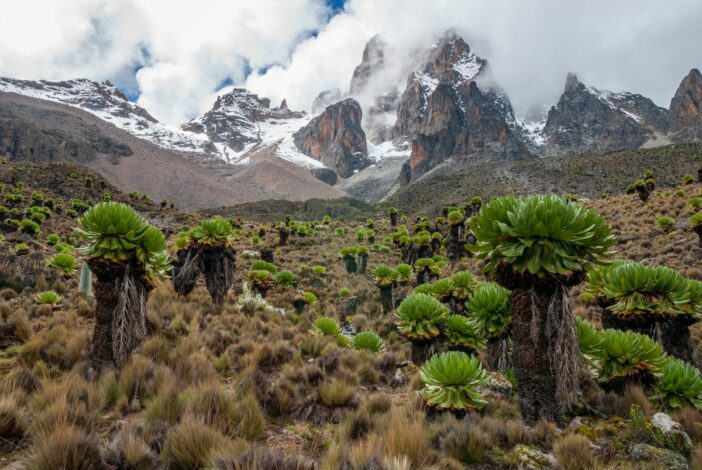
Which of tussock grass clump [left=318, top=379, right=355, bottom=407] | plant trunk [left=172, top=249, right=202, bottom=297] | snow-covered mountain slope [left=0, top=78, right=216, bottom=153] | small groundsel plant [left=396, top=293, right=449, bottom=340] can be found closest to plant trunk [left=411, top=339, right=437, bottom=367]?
small groundsel plant [left=396, top=293, right=449, bottom=340]

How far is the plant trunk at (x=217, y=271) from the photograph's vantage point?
400 inches

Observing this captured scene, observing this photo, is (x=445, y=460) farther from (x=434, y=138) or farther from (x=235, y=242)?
(x=434, y=138)

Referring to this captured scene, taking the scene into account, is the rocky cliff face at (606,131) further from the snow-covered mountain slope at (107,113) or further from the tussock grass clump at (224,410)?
the tussock grass clump at (224,410)

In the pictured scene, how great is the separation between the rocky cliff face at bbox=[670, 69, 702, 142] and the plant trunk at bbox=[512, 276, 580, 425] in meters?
201

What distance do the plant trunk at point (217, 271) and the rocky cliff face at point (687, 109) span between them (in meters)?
201

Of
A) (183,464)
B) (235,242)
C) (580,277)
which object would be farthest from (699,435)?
(235,242)

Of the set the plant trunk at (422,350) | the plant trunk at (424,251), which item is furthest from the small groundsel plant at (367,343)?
the plant trunk at (424,251)

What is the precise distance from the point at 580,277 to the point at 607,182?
6990 centimetres

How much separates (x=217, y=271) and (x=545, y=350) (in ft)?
27.3

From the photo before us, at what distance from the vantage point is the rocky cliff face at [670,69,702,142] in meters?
155

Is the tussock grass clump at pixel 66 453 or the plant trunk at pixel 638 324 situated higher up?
the plant trunk at pixel 638 324

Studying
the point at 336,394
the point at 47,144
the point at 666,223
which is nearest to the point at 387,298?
the point at 336,394

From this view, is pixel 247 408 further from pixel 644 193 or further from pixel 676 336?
pixel 644 193

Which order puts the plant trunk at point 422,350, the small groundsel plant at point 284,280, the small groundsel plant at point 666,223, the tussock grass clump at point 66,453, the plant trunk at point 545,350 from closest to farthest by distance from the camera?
the tussock grass clump at point 66,453 < the plant trunk at point 545,350 < the plant trunk at point 422,350 < the small groundsel plant at point 284,280 < the small groundsel plant at point 666,223
